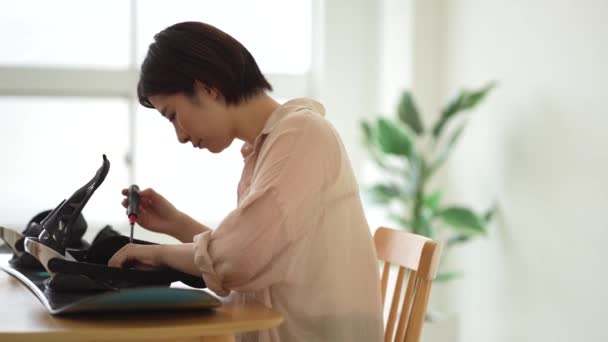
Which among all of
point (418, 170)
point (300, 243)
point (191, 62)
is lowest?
point (418, 170)

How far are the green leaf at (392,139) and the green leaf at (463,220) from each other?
292 mm

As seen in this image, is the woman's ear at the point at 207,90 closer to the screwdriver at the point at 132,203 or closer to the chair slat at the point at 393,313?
the screwdriver at the point at 132,203

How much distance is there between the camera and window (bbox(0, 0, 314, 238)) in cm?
375

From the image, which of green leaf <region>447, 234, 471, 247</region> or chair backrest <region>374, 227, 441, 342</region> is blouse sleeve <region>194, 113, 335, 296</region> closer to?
chair backrest <region>374, 227, 441, 342</region>

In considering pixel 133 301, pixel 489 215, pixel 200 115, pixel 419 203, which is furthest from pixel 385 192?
pixel 133 301

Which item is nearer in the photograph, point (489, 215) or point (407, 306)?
point (407, 306)

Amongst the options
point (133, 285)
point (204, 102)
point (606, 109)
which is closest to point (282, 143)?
point (204, 102)

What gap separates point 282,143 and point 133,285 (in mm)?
333

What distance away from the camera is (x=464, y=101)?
113 inches

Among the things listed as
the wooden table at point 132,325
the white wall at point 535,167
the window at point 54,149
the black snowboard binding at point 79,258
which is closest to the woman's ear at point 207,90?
the black snowboard binding at point 79,258

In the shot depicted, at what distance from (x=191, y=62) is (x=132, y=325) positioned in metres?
0.51

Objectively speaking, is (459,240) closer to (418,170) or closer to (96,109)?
(418,170)

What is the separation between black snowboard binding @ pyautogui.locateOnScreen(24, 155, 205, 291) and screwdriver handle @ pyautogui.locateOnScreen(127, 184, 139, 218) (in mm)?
65

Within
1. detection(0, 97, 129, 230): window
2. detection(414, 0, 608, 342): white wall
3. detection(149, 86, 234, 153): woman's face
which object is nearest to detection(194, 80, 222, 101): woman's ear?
detection(149, 86, 234, 153): woman's face
